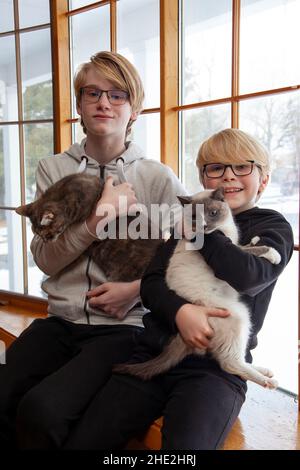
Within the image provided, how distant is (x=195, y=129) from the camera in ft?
6.32

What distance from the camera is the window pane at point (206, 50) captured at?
1.75m

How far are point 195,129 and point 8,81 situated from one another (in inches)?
54.7

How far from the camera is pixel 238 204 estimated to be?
4.33 ft

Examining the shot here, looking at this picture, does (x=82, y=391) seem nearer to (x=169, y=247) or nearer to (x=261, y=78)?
(x=169, y=247)

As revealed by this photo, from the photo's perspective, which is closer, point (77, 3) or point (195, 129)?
point (195, 129)

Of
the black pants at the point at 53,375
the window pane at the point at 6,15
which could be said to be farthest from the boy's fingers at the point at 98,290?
the window pane at the point at 6,15

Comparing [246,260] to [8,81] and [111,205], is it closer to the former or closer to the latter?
[111,205]

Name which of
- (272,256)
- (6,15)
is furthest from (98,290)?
(6,15)

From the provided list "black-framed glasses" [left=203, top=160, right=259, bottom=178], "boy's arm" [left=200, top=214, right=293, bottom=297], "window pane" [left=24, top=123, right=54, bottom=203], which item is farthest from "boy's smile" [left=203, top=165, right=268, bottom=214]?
"window pane" [left=24, top=123, right=54, bottom=203]

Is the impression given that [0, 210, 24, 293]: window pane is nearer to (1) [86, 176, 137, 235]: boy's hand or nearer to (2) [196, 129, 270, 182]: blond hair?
(1) [86, 176, 137, 235]: boy's hand

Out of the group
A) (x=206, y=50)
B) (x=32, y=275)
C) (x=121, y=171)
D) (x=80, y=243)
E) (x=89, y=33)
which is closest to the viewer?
(x=80, y=243)

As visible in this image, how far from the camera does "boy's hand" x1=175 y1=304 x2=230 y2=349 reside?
3.67 feet

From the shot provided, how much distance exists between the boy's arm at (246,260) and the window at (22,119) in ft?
5.44

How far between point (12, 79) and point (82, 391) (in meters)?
2.10
